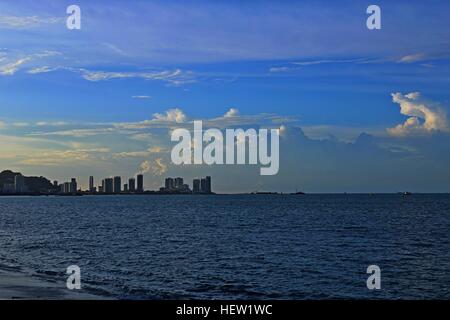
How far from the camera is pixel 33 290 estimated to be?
17.6 meters

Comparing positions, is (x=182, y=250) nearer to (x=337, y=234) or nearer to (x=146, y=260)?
(x=146, y=260)

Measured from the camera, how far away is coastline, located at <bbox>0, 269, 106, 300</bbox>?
1582 cm

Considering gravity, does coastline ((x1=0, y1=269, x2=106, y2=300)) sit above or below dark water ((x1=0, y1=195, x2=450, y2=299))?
above

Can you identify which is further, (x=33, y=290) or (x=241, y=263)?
(x=241, y=263)

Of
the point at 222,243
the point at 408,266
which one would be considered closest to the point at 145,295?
the point at 408,266

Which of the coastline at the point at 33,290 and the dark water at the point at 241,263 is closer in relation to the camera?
the coastline at the point at 33,290

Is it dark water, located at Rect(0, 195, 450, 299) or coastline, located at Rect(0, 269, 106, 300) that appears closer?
coastline, located at Rect(0, 269, 106, 300)

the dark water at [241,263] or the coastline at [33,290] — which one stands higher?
the coastline at [33,290]

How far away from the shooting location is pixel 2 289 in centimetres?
1691

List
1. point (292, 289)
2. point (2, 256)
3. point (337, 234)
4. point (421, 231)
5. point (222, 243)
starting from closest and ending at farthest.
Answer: point (292, 289)
point (2, 256)
point (222, 243)
point (337, 234)
point (421, 231)

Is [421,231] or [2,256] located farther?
[421,231]

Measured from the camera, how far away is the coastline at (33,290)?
15820 mm
